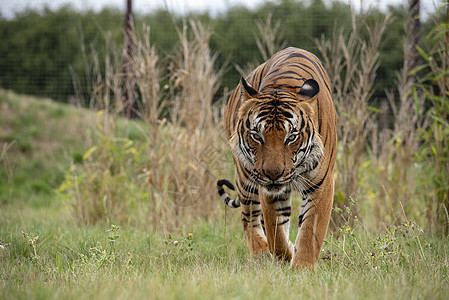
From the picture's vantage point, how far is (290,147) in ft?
9.00

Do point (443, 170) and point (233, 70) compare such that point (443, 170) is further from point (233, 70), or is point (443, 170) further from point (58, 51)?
point (58, 51)

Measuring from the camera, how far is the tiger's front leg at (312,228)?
294 centimetres

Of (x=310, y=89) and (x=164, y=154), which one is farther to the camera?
(x=164, y=154)

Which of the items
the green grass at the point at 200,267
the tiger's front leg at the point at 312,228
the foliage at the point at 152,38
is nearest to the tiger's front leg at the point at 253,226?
the green grass at the point at 200,267

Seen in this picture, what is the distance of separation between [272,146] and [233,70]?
661 cm

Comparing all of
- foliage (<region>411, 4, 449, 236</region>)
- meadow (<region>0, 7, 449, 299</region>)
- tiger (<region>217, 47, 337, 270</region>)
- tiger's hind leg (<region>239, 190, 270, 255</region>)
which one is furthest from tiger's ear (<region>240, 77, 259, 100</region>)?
foliage (<region>411, 4, 449, 236</region>)

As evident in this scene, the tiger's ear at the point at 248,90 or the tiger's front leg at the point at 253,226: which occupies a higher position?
the tiger's ear at the point at 248,90

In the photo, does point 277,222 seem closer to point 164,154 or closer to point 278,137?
point 278,137

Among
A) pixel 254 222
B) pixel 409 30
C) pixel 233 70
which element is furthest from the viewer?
pixel 233 70

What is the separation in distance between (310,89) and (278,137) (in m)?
0.44

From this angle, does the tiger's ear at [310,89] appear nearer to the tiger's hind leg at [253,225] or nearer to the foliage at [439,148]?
the tiger's hind leg at [253,225]

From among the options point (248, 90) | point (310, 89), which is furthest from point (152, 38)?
point (310, 89)

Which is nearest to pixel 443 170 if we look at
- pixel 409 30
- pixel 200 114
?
pixel 409 30

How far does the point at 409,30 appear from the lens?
4773 millimetres
